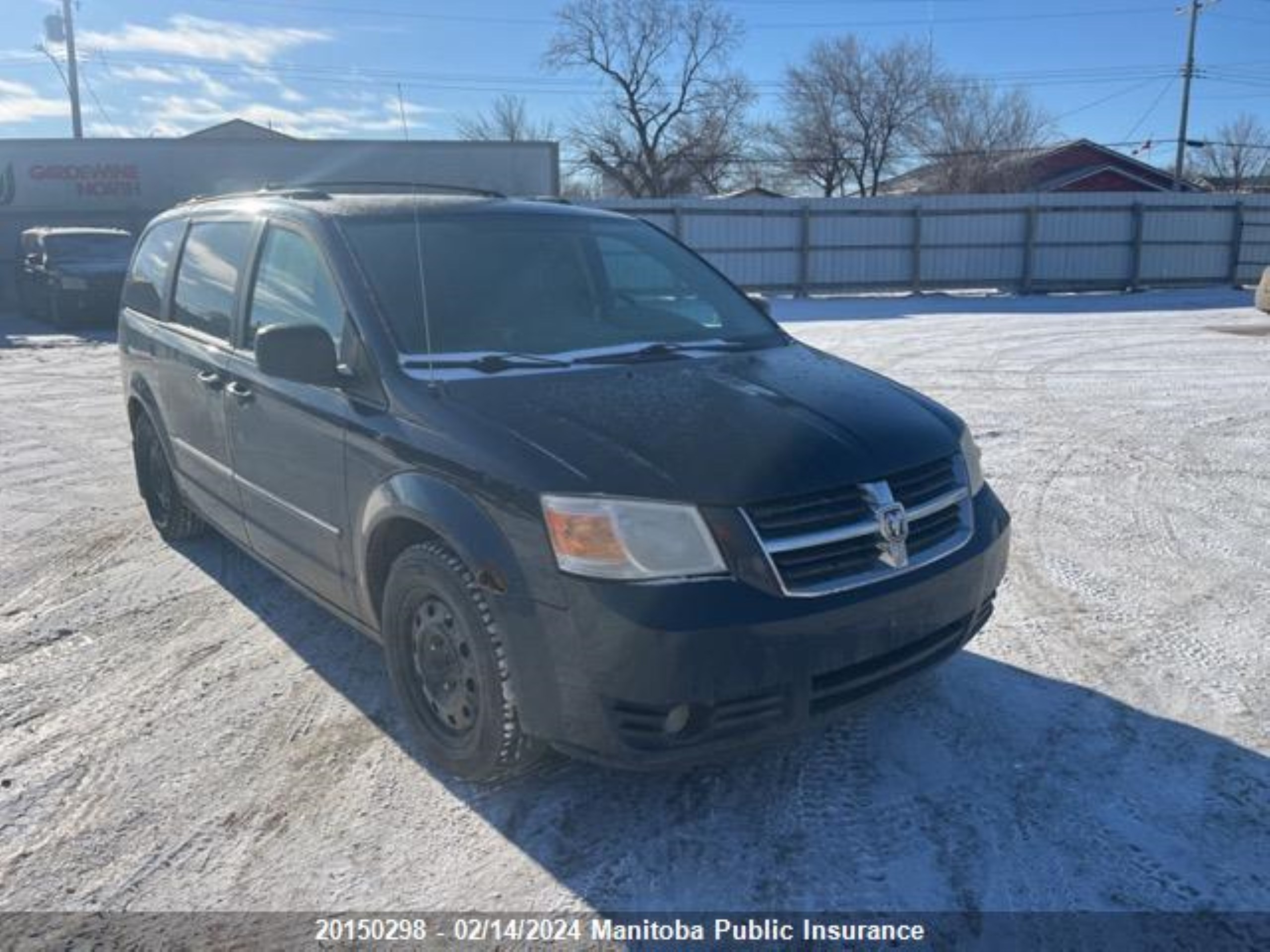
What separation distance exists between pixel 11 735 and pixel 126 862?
1036 mm

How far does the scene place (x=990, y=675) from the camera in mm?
3744

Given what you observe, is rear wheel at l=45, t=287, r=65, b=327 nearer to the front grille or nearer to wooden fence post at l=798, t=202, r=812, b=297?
wooden fence post at l=798, t=202, r=812, b=297

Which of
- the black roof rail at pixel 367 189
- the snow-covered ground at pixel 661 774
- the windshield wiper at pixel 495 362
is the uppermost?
the black roof rail at pixel 367 189

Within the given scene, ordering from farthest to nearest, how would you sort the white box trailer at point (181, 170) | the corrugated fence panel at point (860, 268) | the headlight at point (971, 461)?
the white box trailer at point (181, 170) < the corrugated fence panel at point (860, 268) < the headlight at point (971, 461)

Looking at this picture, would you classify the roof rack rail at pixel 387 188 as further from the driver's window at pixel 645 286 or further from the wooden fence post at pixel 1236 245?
the wooden fence post at pixel 1236 245

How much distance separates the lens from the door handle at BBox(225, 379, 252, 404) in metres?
3.93

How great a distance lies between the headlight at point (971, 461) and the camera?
10.9ft

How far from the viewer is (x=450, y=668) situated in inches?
119

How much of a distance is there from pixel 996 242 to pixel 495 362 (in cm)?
2272

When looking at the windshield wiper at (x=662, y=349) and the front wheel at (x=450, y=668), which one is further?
the windshield wiper at (x=662, y=349)

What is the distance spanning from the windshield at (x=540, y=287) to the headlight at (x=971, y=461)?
0.95 meters

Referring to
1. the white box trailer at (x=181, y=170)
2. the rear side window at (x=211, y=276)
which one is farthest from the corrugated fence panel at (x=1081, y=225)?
the rear side window at (x=211, y=276)

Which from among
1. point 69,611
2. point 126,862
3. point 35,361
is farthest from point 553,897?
point 35,361

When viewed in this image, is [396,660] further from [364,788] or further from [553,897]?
[553,897]
